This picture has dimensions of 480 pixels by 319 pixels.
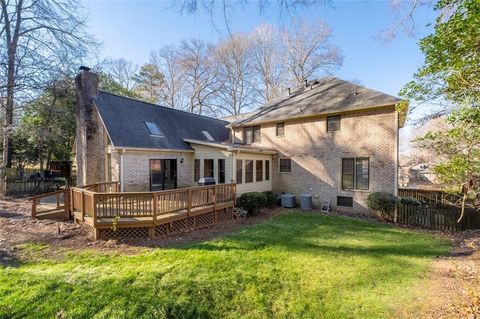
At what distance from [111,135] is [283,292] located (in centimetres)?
978

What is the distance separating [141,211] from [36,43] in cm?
1087

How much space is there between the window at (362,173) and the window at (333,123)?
6.12ft

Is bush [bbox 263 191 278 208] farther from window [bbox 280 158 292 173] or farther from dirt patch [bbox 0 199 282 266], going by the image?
dirt patch [bbox 0 199 282 266]

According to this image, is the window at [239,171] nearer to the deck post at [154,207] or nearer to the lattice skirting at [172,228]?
the lattice skirting at [172,228]

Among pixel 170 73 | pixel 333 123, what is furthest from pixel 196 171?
pixel 170 73

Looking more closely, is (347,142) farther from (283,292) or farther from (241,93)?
(241,93)

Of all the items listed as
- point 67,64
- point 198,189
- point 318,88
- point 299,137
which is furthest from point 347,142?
point 67,64

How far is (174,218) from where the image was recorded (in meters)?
7.50

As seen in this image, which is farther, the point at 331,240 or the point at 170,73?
the point at 170,73

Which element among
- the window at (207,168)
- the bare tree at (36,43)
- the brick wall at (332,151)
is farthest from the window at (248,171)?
the bare tree at (36,43)

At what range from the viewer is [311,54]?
24266 millimetres

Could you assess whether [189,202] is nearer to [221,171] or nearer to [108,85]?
[221,171]

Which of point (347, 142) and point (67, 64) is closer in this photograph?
point (347, 142)

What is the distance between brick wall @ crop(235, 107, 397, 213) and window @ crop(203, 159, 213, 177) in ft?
11.8
